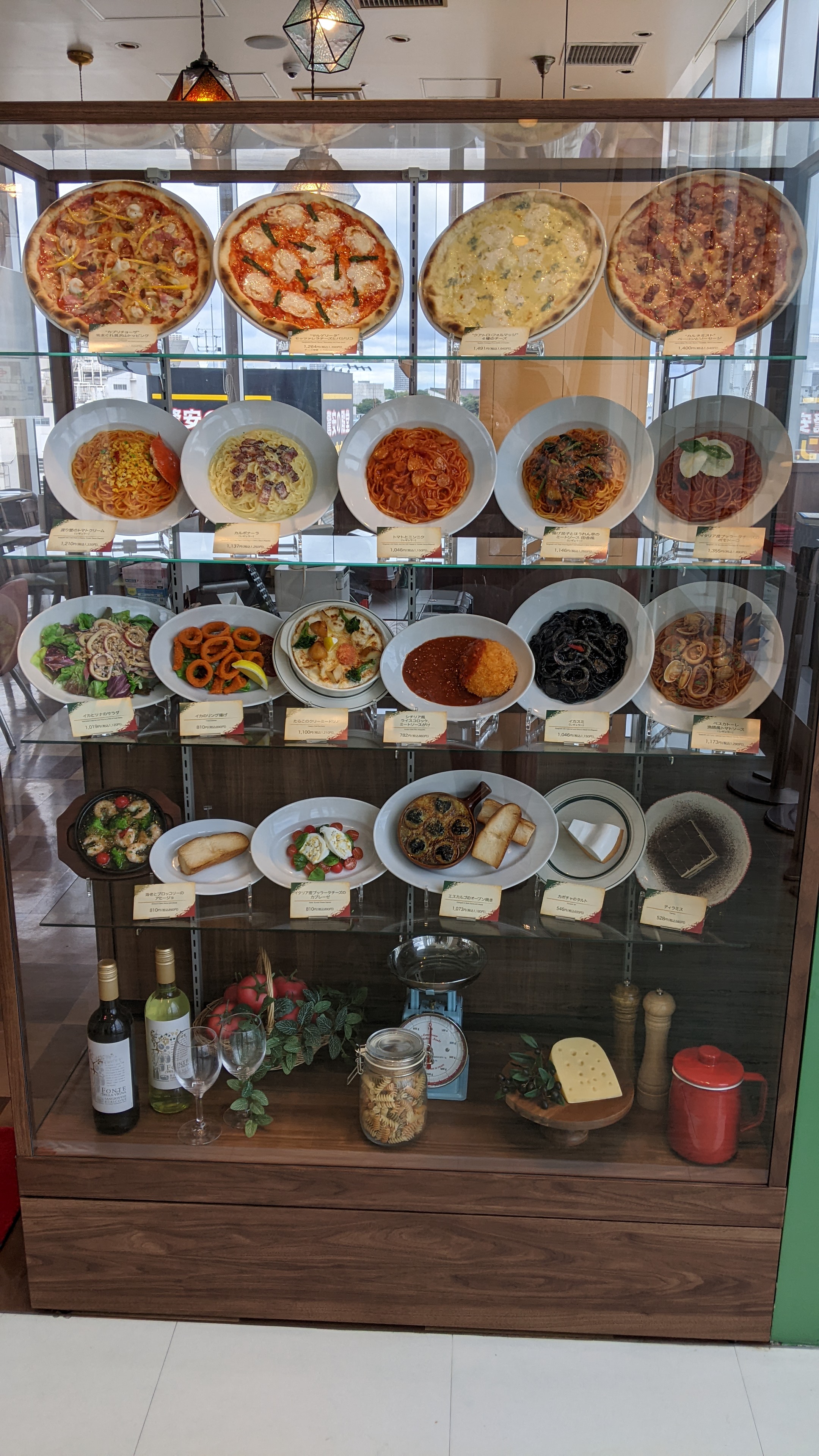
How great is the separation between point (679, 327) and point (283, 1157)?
1757 millimetres

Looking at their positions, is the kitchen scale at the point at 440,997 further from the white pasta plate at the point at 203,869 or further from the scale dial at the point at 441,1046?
the white pasta plate at the point at 203,869

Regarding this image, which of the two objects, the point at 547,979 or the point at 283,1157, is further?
the point at 547,979

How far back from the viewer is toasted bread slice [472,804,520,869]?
2051mm

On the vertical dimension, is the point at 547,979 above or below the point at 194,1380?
above

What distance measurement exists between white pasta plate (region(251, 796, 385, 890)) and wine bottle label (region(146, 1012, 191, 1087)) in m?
0.37

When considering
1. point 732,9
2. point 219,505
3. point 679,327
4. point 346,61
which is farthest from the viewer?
point 732,9

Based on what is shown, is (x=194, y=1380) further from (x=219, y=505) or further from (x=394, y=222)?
(x=394, y=222)

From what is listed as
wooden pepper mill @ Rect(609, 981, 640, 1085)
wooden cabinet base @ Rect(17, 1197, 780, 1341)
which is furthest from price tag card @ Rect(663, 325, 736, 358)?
wooden cabinet base @ Rect(17, 1197, 780, 1341)

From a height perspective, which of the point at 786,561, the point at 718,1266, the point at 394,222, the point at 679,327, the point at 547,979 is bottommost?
the point at 718,1266

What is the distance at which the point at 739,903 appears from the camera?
1985 millimetres

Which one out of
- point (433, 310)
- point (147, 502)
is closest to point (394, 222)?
point (433, 310)

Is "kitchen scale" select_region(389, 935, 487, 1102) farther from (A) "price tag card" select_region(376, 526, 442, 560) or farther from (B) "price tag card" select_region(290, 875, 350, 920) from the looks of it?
(A) "price tag card" select_region(376, 526, 442, 560)

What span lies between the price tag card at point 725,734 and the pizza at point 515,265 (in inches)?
31.5

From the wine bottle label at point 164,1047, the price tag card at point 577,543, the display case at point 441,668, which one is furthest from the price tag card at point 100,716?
the price tag card at point 577,543
